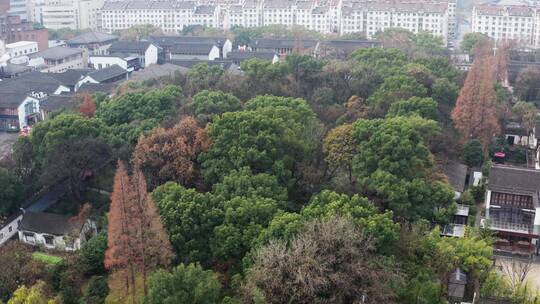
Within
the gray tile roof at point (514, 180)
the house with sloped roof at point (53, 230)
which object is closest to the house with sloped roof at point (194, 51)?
the house with sloped roof at point (53, 230)

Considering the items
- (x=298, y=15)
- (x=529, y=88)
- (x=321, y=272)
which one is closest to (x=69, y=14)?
(x=298, y=15)

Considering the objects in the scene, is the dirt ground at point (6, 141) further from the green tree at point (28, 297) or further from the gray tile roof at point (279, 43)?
the gray tile roof at point (279, 43)

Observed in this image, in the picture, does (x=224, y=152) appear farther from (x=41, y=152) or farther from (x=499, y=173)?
(x=499, y=173)

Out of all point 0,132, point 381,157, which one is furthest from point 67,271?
point 0,132

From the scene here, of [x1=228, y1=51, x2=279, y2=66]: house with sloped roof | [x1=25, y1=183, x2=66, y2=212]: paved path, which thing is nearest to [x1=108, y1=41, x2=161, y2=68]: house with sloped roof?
[x1=228, y1=51, x2=279, y2=66]: house with sloped roof

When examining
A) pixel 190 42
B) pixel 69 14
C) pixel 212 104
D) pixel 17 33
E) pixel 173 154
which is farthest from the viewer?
pixel 69 14

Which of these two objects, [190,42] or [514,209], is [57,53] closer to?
[190,42]
